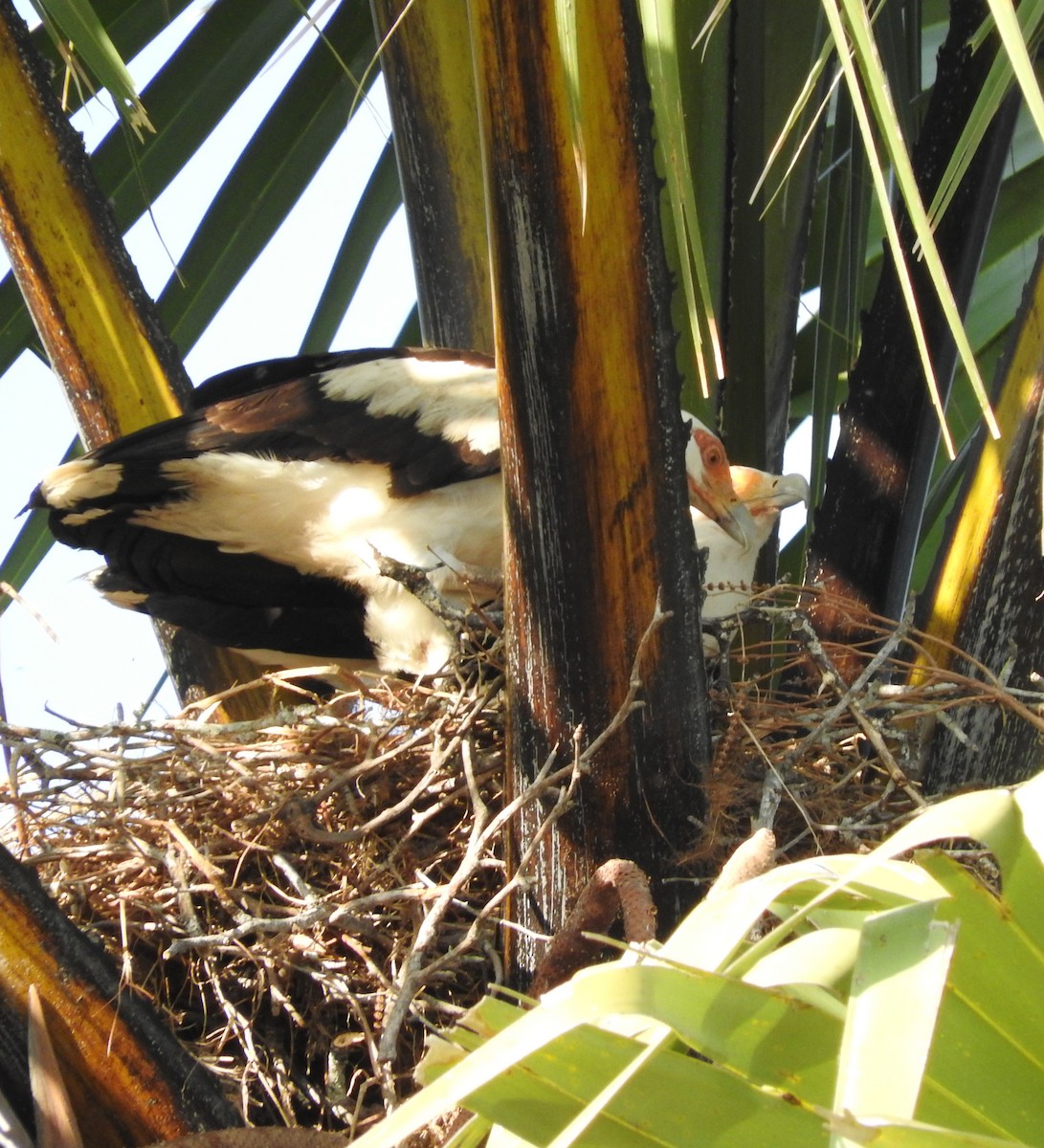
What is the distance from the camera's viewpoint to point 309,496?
3365 millimetres

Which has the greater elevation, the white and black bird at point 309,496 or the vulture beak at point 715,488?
the white and black bird at point 309,496

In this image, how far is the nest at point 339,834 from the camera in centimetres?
248

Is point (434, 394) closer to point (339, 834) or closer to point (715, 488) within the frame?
point (715, 488)

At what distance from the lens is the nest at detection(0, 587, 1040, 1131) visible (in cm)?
248

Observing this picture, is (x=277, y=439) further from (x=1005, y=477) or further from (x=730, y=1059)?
(x=730, y=1059)

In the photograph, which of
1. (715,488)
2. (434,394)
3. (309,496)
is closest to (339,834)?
(309,496)

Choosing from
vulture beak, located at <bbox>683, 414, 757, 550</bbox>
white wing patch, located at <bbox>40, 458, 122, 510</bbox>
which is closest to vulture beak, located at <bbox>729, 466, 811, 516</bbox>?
vulture beak, located at <bbox>683, 414, 757, 550</bbox>

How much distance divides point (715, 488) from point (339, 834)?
1.69m

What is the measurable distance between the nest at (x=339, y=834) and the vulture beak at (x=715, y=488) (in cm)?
83

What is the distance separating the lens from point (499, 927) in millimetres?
2449

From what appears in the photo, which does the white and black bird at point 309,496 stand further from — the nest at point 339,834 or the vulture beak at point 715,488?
the vulture beak at point 715,488

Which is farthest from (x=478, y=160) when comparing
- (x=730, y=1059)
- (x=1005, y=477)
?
(x=730, y=1059)

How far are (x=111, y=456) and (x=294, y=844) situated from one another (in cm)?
95

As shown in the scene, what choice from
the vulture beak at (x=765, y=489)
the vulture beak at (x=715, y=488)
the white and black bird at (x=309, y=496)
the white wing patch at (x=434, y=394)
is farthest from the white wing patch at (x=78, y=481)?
the vulture beak at (x=765, y=489)
